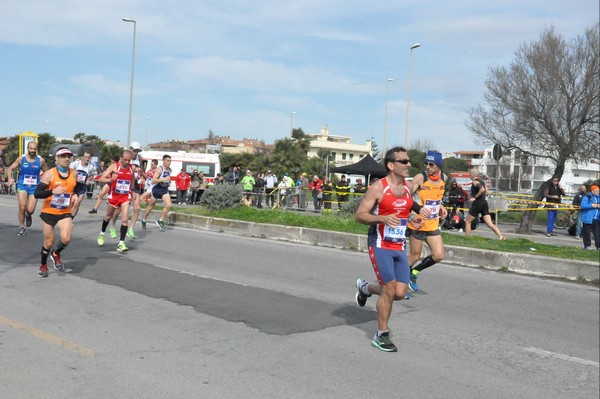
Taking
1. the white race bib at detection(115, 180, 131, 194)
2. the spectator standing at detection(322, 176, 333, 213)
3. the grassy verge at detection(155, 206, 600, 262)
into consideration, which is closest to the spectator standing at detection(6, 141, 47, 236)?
the white race bib at detection(115, 180, 131, 194)

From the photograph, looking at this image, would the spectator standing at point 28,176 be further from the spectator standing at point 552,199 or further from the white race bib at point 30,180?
the spectator standing at point 552,199

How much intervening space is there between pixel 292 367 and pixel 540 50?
888 inches

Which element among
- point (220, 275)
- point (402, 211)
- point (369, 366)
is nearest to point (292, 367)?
point (369, 366)

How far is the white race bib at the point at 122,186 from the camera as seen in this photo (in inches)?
488

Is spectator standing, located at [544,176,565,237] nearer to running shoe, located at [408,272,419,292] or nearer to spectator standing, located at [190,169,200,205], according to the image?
running shoe, located at [408,272,419,292]

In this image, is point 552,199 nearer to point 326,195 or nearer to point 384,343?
point 326,195

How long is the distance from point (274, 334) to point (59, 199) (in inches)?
169

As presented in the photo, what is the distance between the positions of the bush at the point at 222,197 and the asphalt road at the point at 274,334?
7280 mm

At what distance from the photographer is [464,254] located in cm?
1184

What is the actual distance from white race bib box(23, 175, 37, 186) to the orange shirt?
16.7 feet

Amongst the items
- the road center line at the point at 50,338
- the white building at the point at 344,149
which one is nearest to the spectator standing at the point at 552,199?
the road center line at the point at 50,338

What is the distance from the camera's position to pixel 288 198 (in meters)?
28.5

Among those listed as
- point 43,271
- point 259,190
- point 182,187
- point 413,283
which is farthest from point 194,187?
point 413,283

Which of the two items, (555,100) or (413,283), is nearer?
(413,283)
